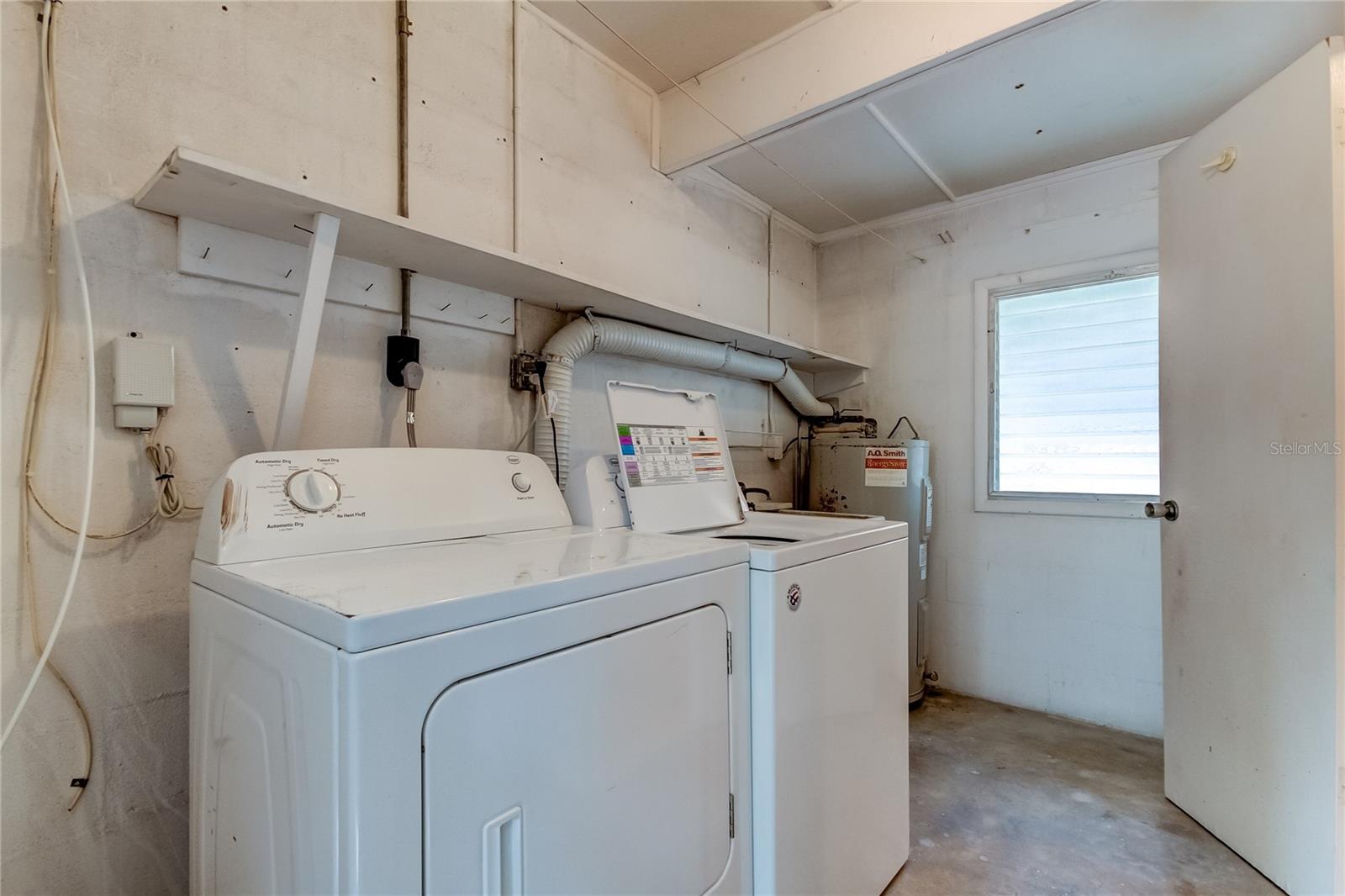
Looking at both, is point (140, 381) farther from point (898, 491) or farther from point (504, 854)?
point (898, 491)

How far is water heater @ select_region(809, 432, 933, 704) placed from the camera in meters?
2.77

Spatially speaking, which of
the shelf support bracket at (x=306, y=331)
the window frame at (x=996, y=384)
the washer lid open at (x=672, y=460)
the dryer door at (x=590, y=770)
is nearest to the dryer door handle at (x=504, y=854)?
the dryer door at (x=590, y=770)

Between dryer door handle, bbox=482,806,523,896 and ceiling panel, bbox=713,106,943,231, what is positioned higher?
ceiling panel, bbox=713,106,943,231

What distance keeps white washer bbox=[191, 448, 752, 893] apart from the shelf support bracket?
6.7 inches

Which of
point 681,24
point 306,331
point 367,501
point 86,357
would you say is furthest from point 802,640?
point 681,24

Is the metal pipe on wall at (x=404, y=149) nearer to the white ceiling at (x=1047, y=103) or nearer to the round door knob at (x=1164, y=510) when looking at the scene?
the white ceiling at (x=1047, y=103)

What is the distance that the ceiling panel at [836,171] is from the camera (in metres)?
2.36

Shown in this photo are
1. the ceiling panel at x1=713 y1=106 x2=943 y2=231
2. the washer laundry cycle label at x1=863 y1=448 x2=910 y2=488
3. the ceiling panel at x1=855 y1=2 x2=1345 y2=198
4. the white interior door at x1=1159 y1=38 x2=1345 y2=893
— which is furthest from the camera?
the washer laundry cycle label at x1=863 y1=448 x2=910 y2=488

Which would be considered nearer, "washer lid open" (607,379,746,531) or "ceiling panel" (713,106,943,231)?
"washer lid open" (607,379,746,531)

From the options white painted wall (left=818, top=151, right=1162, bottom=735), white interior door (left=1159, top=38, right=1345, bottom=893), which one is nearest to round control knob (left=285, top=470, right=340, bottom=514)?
white interior door (left=1159, top=38, right=1345, bottom=893)

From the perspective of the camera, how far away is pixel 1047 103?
2.21m

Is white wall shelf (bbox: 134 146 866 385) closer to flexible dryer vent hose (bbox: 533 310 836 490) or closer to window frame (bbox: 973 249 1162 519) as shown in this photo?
flexible dryer vent hose (bbox: 533 310 836 490)

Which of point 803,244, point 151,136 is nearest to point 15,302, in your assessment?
point 151,136

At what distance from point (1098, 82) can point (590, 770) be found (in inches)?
102
